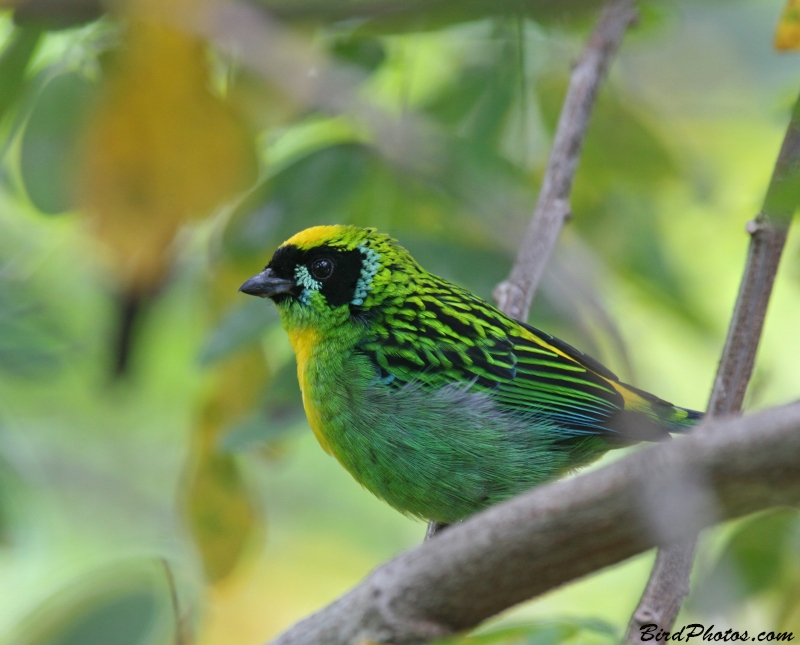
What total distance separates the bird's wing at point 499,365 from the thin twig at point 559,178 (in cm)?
15

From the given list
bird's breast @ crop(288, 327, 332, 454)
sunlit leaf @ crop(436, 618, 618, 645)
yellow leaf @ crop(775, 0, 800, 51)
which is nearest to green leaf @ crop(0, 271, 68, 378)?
bird's breast @ crop(288, 327, 332, 454)

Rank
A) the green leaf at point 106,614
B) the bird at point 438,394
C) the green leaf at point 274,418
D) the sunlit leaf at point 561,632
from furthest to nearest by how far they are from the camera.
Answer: the bird at point 438,394 < the green leaf at point 274,418 < the green leaf at point 106,614 < the sunlit leaf at point 561,632

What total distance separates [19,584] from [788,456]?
5.81 meters

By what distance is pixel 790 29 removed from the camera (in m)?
2.98

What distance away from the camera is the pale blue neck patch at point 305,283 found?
3932mm

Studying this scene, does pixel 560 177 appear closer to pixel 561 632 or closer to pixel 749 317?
pixel 749 317

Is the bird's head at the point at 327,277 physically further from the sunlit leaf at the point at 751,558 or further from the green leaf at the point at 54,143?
the sunlit leaf at the point at 751,558

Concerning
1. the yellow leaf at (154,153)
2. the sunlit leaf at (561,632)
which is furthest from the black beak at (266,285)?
the sunlit leaf at (561,632)

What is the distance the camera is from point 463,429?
3.54m

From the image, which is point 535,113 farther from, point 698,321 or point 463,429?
point 463,429

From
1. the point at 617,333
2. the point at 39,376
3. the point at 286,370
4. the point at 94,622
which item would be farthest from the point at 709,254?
the point at 94,622

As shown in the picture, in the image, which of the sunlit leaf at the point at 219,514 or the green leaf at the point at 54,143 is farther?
the sunlit leaf at the point at 219,514

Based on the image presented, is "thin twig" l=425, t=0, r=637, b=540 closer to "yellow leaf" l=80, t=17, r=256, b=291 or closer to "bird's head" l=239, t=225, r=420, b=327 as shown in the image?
"bird's head" l=239, t=225, r=420, b=327

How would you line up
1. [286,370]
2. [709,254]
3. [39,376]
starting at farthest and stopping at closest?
[709,254], [286,370], [39,376]
